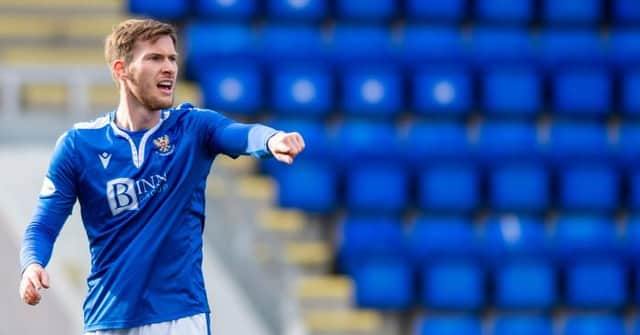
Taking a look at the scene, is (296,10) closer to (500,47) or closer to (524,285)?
(500,47)

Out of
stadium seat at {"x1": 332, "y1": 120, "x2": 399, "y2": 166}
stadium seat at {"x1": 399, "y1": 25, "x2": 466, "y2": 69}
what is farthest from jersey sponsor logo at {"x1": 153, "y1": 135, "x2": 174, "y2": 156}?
stadium seat at {"x1": 399, "y1": 25, "x2": 466, "y2": 69}

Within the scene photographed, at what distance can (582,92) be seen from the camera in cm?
1057

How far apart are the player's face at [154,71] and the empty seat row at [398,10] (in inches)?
246

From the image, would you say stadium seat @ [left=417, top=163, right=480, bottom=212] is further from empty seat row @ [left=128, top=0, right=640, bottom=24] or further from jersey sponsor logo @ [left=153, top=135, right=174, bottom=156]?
jersey sponsor logo @ [left=153, top=135, right=174, bottom=156]

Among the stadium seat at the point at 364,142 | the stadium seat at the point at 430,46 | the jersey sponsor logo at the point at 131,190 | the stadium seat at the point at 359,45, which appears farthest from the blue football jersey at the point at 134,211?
the stadium seat at the point at 430,46

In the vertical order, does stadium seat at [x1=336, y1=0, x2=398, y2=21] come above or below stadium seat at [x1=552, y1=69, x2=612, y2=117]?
above

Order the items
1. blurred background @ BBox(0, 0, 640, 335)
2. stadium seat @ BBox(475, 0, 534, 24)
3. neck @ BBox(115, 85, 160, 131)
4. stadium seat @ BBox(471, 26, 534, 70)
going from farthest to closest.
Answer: stadium seat @ BBox(475, 0, 534, 24)
stadium seat @ BBox(471, 26, 534, 70)
blurred background @ BBox(0, 0, 640, 335)
neck @ BBox(115, 85, 160, 131)

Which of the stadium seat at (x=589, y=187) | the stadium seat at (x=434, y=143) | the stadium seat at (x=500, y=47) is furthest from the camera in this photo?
the stadium seat at (x=500, y=47)

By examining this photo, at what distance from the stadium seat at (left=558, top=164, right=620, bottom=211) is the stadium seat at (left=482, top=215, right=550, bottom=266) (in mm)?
299

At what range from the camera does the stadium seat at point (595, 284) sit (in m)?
9.58

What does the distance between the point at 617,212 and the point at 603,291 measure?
685 millimetres

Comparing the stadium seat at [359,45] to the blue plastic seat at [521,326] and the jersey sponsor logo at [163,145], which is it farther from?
the jersey sponsor logo at [163,145]

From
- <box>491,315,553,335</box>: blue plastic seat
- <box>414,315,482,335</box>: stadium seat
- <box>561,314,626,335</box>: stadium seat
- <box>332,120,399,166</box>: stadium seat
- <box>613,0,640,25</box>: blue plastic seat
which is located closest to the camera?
<box>414,315,482,335</box>: stadium seat

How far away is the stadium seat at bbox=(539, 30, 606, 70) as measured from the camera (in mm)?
10656
